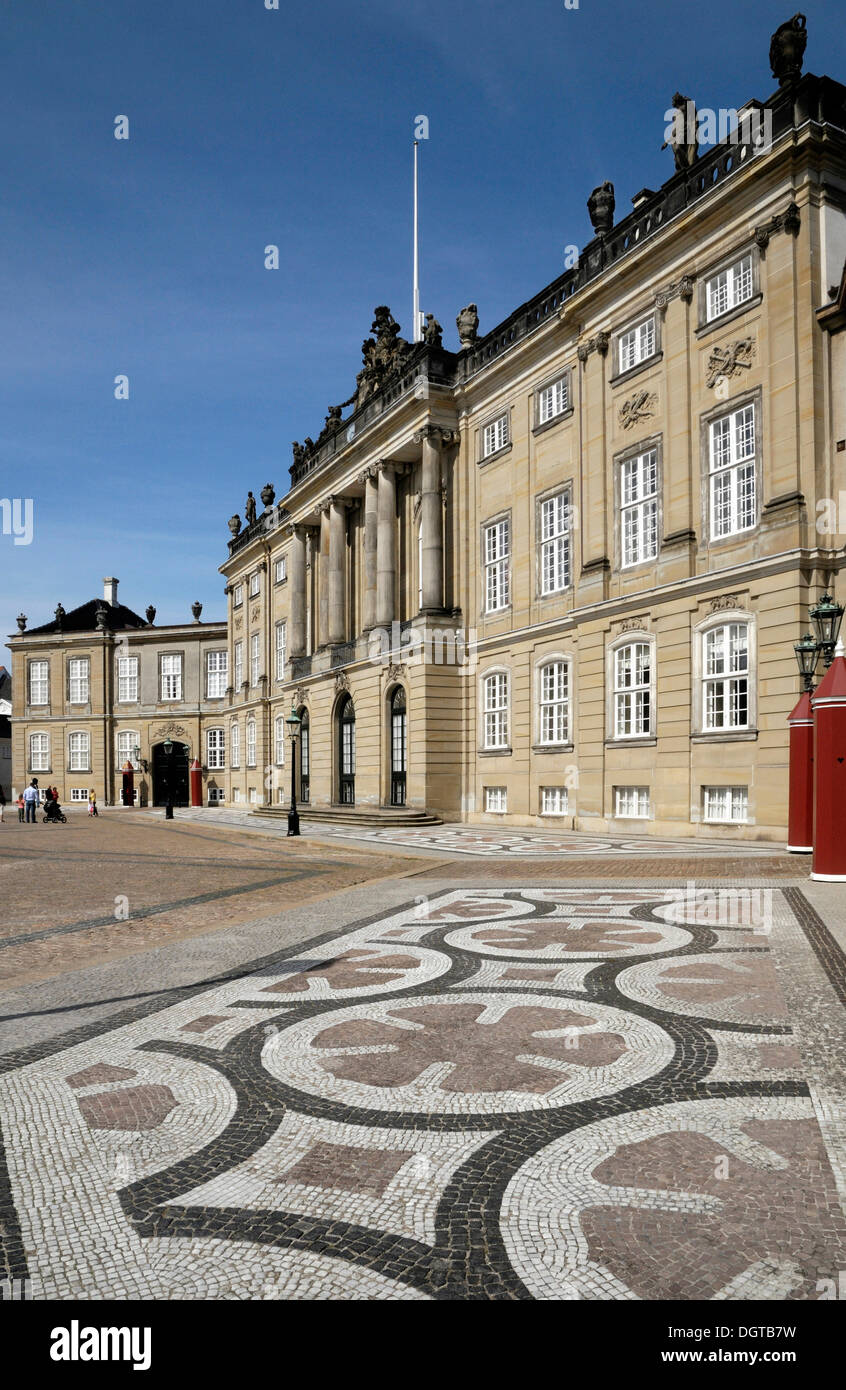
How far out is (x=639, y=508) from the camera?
2605 centimetres

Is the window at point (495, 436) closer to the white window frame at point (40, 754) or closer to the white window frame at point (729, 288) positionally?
the white window frame at point (729, 288)

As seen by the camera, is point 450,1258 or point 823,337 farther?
point 823,337

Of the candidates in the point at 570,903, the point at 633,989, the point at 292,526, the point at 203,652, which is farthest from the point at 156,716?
the point at 633,989

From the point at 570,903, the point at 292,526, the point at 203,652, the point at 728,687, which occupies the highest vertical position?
the point at 292,526

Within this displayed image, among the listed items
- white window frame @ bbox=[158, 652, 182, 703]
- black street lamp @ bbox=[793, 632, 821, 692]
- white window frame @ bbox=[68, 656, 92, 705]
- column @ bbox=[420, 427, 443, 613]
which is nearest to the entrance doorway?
white window frame @ bbox=[158, 652, 182, 703]

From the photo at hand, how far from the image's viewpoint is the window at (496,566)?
1296 inches

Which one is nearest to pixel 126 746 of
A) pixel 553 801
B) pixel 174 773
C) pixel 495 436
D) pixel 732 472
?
pixel 174 773

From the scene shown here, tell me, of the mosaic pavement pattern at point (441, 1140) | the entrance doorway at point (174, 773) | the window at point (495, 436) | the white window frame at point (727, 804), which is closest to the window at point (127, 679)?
the entrance doorway at point (174, 773)

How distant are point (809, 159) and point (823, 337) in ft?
13.3

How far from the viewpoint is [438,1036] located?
5961mm

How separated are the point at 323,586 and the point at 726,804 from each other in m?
28.9

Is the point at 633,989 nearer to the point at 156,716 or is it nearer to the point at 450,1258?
the point at 450,1258

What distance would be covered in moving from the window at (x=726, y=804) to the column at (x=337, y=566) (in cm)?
2363

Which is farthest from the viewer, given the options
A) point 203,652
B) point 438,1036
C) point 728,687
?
point 203,652
